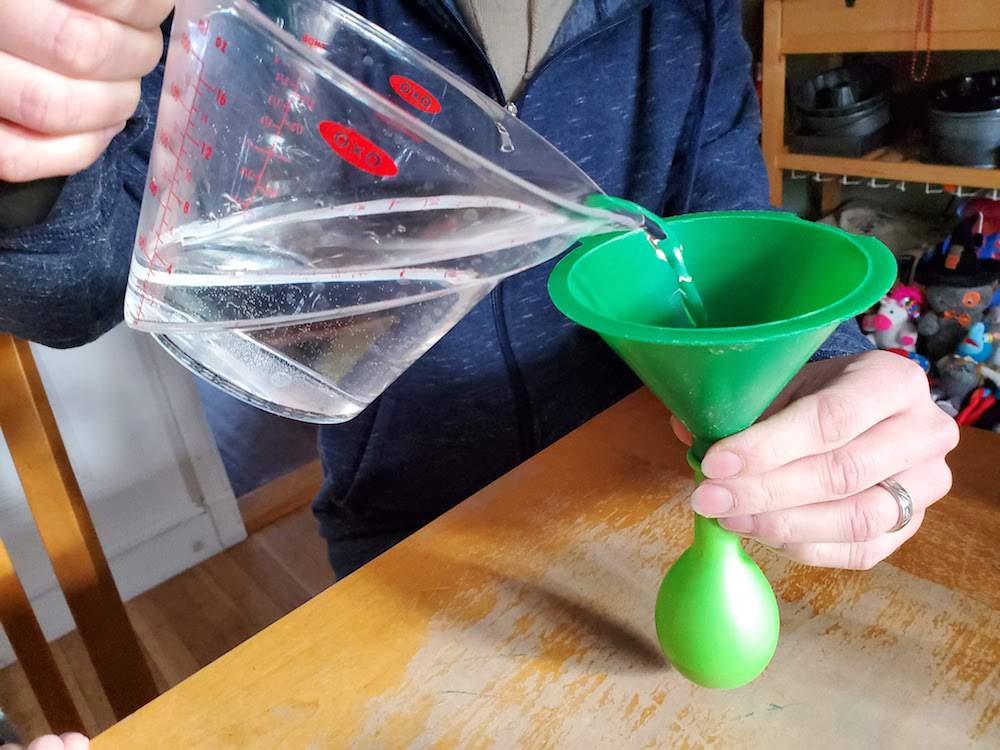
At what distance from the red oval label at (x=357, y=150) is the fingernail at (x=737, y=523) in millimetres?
233

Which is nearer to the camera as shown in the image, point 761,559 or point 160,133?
point 160,133

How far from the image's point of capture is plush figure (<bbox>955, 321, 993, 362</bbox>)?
3.97ft

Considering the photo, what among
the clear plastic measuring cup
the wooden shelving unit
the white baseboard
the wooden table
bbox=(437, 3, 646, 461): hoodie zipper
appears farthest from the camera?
the white baseboard

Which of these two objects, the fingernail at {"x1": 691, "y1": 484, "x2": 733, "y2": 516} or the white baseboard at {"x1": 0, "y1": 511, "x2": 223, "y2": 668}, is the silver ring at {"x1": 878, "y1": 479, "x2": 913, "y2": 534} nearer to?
the fingernail at {"x1": 691, "y1": 484, "x2": 733, "y2": 516}

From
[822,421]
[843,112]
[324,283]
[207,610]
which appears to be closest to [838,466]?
[822,421]

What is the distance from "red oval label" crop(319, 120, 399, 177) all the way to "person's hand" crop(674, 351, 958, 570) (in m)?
0.20

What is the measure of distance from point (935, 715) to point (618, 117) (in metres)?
0.51

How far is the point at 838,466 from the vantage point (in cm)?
43

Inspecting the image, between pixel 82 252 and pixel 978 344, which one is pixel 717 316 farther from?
pixel 978 344

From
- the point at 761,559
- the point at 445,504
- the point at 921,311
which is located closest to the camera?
the point at 761,559

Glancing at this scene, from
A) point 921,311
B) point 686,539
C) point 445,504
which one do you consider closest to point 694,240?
point 686,539

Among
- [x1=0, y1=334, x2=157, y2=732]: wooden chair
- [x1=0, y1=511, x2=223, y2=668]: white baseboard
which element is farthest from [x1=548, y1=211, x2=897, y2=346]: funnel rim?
[x1=0, y1=511, x2=223, y2=668]: white baseboard

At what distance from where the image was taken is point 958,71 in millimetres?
1360

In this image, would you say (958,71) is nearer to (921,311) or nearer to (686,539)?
(921,311)
